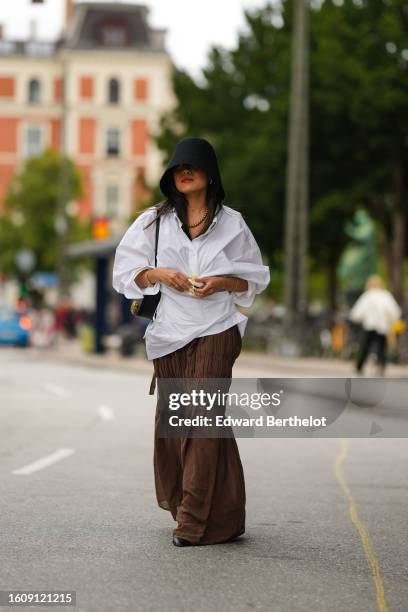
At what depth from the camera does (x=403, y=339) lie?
1038 inches

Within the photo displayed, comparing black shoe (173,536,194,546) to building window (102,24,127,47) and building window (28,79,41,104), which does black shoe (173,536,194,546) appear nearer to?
building window (102,24,127,47)

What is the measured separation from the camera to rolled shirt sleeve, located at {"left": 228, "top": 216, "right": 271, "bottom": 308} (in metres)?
6.74

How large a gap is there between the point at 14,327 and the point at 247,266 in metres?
38.5

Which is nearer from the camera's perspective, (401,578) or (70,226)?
(401,578)

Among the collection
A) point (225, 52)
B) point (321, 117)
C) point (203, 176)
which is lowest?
point (203, 176)

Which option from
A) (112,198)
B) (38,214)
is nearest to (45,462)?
(38,214)

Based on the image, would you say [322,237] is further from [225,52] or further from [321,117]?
[225,52]

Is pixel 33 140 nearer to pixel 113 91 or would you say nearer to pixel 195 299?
pixel 113 91

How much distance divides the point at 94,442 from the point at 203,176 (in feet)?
18.7

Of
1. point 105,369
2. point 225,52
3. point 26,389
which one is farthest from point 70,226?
point 26,389

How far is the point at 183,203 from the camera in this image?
22.2 feet

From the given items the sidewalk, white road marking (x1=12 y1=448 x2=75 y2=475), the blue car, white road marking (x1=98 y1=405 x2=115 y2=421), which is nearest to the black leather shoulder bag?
white road marking (x1=12 y1=448 x2=75 y2=475)

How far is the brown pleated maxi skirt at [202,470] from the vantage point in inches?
252

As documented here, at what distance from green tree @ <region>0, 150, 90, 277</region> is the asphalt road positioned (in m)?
50.5
